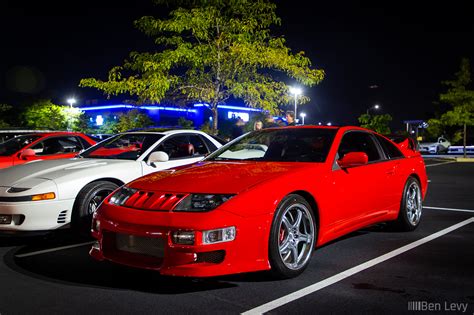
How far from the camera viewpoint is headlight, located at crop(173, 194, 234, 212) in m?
3.68

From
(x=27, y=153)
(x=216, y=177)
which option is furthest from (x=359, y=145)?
(x=27, y=153)

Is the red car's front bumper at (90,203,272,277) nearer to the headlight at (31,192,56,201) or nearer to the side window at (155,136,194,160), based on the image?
the headlight at (31,192,56,201)

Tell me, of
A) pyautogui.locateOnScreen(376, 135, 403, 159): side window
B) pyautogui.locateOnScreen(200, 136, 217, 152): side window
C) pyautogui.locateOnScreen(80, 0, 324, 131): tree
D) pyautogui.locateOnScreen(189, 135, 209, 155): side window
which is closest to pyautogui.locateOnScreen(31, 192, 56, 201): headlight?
pyautogui.locateOnScreen(189, 135, 209, 155): side window

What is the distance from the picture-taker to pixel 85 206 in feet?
18.2

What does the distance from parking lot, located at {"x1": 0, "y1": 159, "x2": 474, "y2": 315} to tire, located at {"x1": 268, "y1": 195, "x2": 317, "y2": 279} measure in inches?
4.5

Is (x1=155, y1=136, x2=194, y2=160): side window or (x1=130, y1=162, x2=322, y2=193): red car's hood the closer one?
(x1=130, y1=162, x2=322, y2=193): red car's hood

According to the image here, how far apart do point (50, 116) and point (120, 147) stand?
1540 inches

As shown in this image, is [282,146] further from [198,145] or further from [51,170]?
[51,170]

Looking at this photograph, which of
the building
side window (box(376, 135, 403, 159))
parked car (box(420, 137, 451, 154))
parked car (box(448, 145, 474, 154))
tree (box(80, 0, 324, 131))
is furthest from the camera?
the building

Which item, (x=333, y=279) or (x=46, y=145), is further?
(x=46, y=145)

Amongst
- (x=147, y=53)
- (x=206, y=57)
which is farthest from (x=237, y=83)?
(x=147, y=53)

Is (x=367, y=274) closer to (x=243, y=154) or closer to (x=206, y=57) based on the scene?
(x=243, y=154)

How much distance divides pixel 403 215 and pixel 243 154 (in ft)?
7.05

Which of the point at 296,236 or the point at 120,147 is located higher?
the point at 120,147
